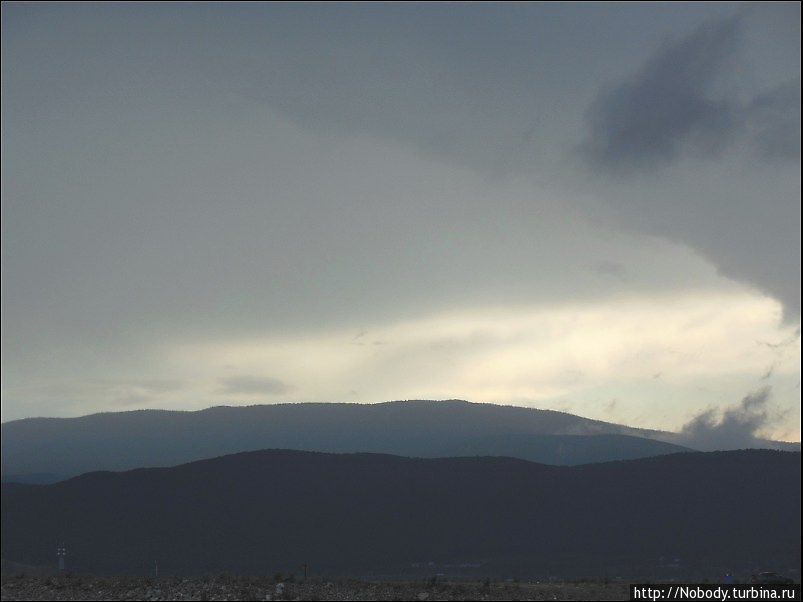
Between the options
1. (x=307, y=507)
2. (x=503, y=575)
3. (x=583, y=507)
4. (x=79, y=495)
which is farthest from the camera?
(x=79, y=495)

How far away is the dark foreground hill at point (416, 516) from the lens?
410 ft

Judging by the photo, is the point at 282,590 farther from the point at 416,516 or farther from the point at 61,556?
the point at 416,516

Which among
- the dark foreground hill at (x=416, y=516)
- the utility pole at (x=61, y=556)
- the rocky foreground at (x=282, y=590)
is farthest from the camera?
the dark foreground hill at (x=416, y=516)

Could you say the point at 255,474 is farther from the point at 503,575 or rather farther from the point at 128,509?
the point at 503,575

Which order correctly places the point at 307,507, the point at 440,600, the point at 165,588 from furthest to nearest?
the point at 307,507 → the point at 165,588 → the point at 440,600

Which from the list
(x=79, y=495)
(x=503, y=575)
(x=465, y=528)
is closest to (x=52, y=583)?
(x=503, y=575)

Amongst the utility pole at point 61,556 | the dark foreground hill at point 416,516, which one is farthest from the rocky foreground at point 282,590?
the dark foreground hill at point 416,516

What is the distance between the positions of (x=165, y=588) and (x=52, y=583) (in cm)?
749

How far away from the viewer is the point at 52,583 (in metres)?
44.7

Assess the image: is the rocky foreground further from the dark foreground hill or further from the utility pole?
the dark foreground hill

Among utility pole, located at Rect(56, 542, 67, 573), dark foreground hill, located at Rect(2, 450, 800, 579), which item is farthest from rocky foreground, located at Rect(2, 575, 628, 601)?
dark foreground hill, located at Rect(2, 450, 800, 579)

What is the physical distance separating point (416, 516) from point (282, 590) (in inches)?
4346

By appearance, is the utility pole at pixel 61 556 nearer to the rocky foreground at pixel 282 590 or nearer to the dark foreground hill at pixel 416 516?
the dark foreground hill at pixel 416 516

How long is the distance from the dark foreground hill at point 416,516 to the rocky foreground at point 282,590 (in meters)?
71.5
